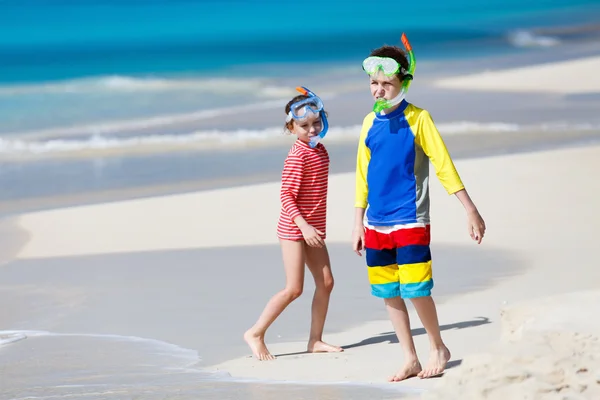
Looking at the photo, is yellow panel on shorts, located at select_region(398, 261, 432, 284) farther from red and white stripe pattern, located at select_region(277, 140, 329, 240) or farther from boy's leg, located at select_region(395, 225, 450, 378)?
red and white stripe pattern, located at select_region(277, 140, 329, 240)

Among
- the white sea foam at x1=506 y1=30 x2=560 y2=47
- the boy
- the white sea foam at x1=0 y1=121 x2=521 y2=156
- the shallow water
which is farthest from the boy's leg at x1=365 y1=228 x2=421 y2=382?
the white sea foam at x1=506 y1=30 x2=560 y2=47

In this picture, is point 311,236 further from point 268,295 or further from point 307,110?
point 268,295

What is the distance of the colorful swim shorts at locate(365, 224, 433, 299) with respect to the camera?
4750 millimetres

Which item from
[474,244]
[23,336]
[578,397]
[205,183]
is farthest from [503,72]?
[578,397]

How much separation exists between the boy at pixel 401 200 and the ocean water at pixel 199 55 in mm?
10073

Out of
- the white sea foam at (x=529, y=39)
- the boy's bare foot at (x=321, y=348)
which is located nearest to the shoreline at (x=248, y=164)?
the boy's bare foot at (x=321, y=348)

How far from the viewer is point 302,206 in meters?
5.39

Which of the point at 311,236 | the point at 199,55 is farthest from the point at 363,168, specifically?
the point at 199,55

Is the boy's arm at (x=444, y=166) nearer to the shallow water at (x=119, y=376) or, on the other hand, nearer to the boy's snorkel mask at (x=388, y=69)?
the boy's snorkel mask at (x=388, y=69)

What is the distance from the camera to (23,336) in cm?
586

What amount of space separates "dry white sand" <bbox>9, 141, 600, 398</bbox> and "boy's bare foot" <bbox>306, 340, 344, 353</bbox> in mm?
73

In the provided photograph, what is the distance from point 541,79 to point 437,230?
48.9 ft

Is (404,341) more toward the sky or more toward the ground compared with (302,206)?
more toward the ground

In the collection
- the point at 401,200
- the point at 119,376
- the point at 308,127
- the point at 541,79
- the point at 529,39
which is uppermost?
the point at 529,39
